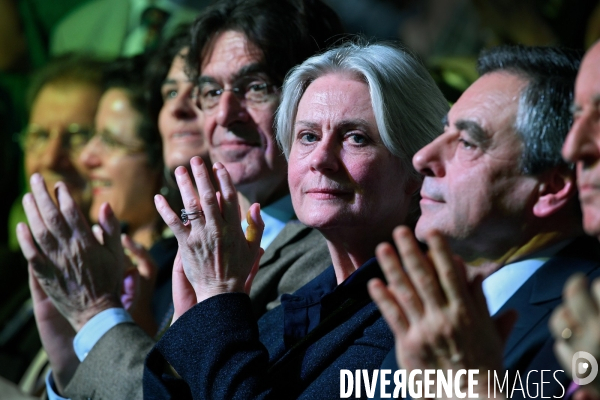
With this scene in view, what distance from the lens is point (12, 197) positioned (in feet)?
16.3

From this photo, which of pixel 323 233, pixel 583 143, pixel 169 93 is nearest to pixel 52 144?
pixel 169 93

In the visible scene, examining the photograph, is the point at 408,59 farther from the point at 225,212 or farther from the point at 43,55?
the point at 43,55

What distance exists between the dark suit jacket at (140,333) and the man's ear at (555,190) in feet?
3.09

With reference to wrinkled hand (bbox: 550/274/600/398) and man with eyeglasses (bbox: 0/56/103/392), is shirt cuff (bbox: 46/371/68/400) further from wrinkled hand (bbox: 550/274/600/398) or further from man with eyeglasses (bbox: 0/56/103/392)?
wrinkled hand (bbox: 550/274/600/398)

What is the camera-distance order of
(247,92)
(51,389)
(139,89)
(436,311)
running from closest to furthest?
(436,311), (51,389), (247,92), (139,89)

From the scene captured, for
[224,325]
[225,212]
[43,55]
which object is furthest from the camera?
[43,55]

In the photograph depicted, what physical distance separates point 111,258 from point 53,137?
1864 mm

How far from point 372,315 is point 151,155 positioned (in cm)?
208

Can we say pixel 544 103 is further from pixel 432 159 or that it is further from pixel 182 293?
pixel 182 293

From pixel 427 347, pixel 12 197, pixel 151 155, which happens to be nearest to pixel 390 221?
pixel 427 347

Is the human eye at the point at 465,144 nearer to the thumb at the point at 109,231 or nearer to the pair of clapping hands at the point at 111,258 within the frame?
the pair of clapping hands at the point at 111,258

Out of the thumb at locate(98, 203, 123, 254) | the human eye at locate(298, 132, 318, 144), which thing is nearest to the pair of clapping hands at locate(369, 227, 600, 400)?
the human eye at locate(298, 132, 318, 144)

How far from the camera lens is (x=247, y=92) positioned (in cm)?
291

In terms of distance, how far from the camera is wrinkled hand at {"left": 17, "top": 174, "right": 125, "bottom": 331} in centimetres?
267
